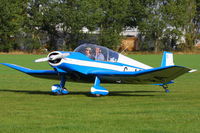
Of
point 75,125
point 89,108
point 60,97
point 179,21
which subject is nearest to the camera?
point 75,125

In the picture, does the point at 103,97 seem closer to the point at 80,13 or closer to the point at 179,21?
the point at 80,13

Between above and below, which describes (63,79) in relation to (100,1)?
below

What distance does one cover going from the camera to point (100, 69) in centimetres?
1633

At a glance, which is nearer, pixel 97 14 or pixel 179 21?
pixel 97 14

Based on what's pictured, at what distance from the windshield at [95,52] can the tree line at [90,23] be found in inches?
1952

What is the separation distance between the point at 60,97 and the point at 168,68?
11.7 ft

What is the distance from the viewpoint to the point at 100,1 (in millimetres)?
70438

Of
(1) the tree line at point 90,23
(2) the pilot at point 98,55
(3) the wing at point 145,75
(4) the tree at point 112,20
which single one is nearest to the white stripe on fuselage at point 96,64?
(2) the pilot at point 98,55

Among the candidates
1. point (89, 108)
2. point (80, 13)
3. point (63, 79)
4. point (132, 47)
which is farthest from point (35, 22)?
point (89, 108)

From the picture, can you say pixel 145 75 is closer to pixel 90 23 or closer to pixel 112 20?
pixel 90 23

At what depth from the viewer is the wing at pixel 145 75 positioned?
48.5 feet

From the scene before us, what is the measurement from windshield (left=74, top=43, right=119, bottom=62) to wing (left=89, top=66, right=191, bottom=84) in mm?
665

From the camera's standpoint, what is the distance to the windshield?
53.3 ft

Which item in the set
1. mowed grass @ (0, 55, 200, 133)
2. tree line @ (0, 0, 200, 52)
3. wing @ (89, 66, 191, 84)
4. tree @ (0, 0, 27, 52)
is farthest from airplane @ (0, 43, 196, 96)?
tree line @ (0, 0, 200, 52)
